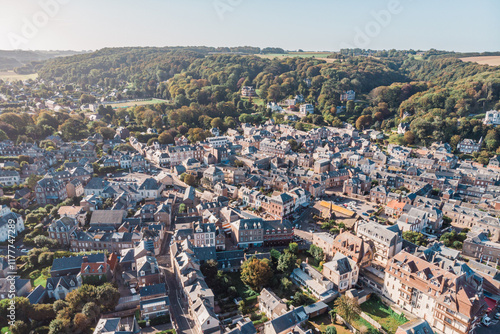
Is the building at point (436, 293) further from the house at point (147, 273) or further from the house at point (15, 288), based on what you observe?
the house at point (15, 288)

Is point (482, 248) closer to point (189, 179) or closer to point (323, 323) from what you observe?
point (323, 323)

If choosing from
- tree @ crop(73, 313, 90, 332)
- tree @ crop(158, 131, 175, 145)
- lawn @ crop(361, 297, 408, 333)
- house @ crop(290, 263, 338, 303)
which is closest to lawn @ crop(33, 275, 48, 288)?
tree @ crop(73, 313, 90, 332)

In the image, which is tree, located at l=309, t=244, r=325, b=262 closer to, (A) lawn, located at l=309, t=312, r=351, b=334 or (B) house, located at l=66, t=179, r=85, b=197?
(A) lawn, located at l=309, t=312, r=351, b=334

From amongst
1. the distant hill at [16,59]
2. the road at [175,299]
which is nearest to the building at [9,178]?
the road at [175,299]

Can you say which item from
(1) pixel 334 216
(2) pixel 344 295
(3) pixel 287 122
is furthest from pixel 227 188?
(3) pixel 287 122

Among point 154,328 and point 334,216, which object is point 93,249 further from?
point 334,216

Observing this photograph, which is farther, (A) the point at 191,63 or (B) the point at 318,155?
(A) the point at 191,63
